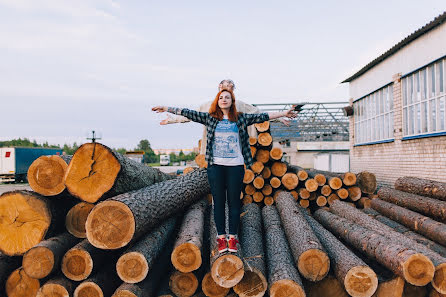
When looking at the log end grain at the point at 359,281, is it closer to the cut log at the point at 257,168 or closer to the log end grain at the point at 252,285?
the log end grain at the point at 252,285

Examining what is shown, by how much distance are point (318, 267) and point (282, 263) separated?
0.45 m

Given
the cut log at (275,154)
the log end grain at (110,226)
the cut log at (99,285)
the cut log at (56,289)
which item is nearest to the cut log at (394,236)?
the cut log at (275,154)

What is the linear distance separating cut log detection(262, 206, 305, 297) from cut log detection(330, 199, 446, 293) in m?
1.62

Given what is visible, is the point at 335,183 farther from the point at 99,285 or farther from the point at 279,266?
the point at 99,285

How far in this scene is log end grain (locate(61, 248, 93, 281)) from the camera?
411 cm

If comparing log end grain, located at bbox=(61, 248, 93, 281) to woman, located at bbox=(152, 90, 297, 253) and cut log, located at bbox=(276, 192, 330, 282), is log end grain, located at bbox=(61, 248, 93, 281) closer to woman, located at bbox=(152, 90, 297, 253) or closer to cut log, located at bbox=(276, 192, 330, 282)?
woman, located at bbox=(152, 90, 297, 253)

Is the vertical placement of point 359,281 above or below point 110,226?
below

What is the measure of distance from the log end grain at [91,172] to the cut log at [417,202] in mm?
5692

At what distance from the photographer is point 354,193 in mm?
8602

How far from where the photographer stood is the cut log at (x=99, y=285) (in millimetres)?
4020

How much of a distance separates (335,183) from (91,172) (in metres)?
6.10

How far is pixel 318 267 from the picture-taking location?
4199 mm

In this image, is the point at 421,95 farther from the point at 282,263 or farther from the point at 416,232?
the point at 282,263

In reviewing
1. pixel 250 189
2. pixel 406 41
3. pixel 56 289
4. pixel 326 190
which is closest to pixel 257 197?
pixel 250 189
